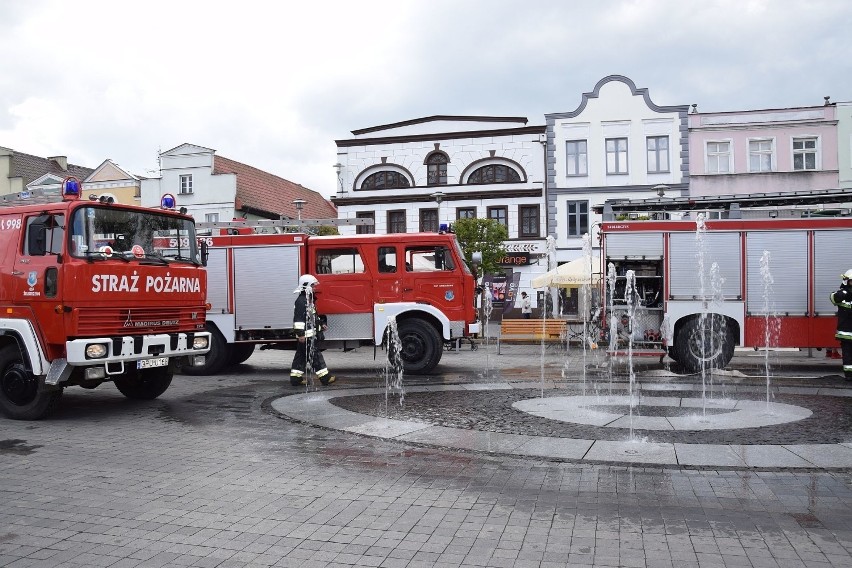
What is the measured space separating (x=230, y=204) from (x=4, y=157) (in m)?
16.3

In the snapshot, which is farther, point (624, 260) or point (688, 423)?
point (624, 260)

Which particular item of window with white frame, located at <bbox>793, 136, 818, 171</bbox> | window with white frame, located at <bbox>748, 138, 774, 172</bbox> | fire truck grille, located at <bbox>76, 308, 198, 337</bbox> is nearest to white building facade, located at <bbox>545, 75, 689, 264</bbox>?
window with white frame, located at <bbox>748, 138, 774, 172</bbox>

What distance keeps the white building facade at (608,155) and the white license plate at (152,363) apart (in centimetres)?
2930

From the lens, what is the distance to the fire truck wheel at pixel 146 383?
446 inches

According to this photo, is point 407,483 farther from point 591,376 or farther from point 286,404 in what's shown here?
point 591,376

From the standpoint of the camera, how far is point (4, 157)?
4681 cm

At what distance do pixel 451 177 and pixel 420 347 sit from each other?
2576cm

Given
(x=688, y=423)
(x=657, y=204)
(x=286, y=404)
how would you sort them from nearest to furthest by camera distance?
(x=688, y=423), (x=286, y=404), (x=657, y=204)

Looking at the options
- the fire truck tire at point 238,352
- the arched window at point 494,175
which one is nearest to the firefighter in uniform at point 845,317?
the fire truck tire at point 238,352

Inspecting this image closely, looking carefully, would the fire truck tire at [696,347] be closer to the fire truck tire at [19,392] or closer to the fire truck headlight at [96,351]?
the fire truck headlight at [96,351]

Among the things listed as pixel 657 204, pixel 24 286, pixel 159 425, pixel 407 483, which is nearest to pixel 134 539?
pixel 407 483

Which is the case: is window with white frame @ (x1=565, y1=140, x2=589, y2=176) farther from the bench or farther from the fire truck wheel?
the fire truck wheel

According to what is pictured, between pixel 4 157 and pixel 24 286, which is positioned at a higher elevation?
pixel 4 157

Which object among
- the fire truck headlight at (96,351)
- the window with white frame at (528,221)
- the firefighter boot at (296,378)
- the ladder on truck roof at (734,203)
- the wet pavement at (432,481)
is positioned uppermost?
the window with white frame at (528,221)
